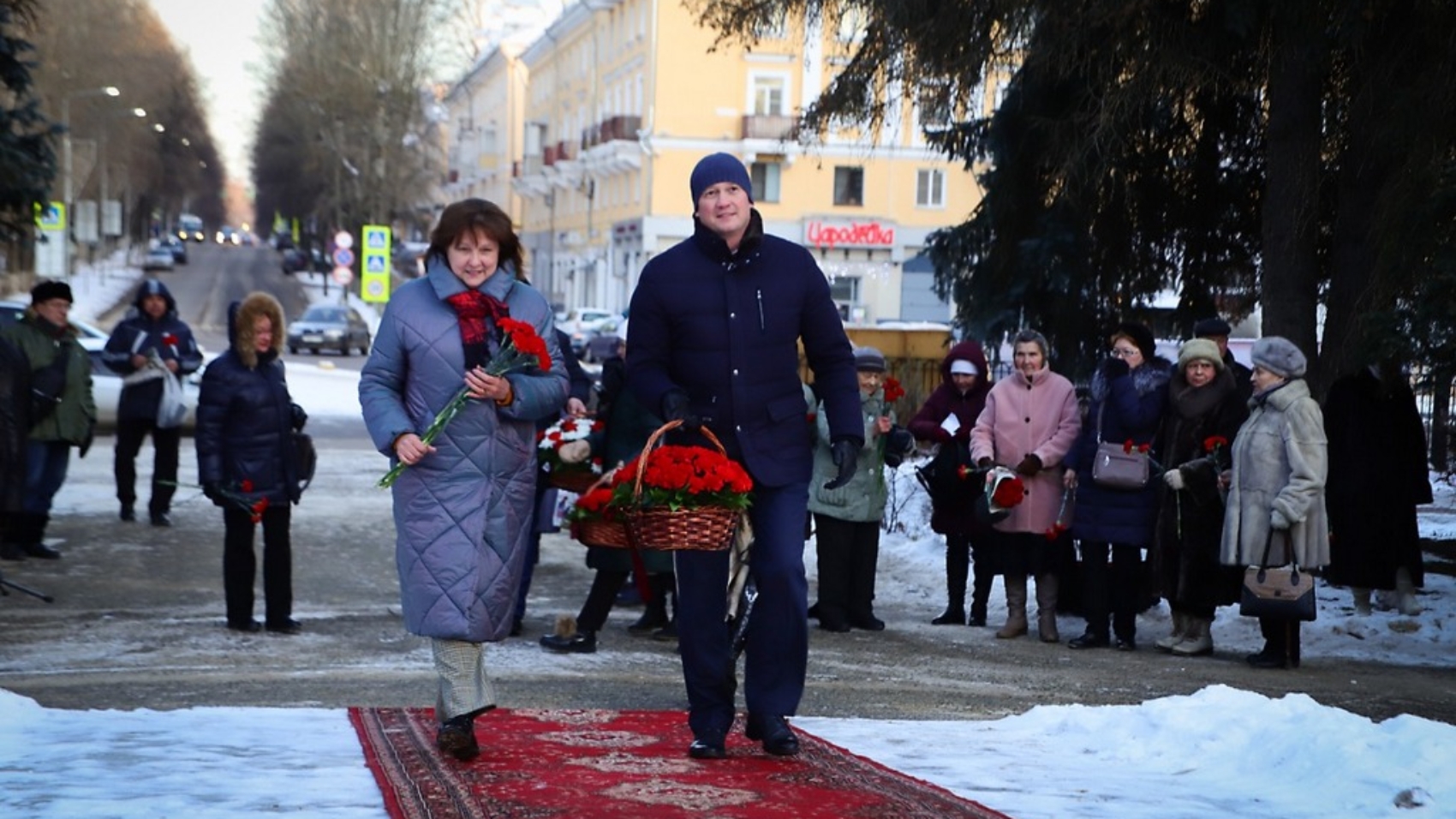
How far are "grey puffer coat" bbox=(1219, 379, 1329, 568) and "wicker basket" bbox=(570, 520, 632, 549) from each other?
15.3ft

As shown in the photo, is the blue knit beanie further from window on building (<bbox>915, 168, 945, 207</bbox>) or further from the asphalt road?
window on building (<bbox>915, 168, 945, 207</bbox>)

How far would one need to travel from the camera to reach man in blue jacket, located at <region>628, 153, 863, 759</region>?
702cm

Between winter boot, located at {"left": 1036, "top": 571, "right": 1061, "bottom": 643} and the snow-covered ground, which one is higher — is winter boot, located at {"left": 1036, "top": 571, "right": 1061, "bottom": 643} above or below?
below

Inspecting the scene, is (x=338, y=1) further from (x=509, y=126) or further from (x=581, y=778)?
(x=581, y=778)

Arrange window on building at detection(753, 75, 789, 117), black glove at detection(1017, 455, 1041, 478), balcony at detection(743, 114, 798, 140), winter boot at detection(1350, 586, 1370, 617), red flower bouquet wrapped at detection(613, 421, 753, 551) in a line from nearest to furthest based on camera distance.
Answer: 1. red flower bouquet wrapped at detection(613, 421, 753, 551)
2. black glove at detection(1017, 455, 1041, 478)
3. winter boot at detection(1350, 586, 1370, 617)
4. balcony at detection(743, 114, 798, 140)
5. window on building at detection(753, 75, 789, 117)

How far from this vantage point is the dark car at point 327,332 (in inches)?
2211

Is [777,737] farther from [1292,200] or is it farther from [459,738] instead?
[1292,200]

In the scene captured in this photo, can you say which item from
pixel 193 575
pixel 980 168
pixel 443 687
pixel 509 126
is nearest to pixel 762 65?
pixel 509 126

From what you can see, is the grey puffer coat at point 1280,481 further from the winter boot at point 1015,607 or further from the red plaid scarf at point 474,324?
the red plaid scarf at point 474,324

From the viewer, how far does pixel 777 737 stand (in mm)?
7117

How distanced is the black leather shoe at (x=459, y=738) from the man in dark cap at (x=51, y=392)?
8906 mm

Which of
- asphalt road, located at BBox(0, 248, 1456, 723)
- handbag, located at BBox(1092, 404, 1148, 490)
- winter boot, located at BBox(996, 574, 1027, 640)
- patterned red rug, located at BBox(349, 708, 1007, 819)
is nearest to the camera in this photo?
patterned red rug, located at BBox(349, 708, 1007, 819)

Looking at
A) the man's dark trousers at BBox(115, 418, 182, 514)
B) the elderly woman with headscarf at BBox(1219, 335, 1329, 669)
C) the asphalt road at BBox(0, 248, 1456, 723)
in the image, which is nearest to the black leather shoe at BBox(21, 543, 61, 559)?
the asphalt road at BBox(0, 248, 1456, 723)

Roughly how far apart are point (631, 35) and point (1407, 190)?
6349 centimetres
